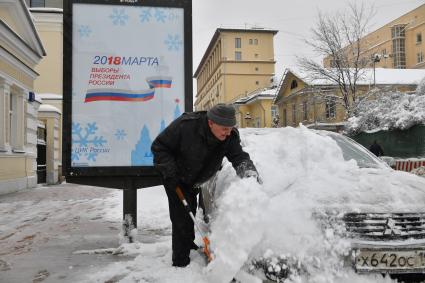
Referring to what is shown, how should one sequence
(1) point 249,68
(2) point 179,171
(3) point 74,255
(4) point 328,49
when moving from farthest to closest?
(1) point 249,68
(4) point 328,49
(3) point 74,255
(2) point 179,171

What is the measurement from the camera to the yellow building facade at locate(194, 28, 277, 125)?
86.0 m

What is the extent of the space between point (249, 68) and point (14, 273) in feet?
277

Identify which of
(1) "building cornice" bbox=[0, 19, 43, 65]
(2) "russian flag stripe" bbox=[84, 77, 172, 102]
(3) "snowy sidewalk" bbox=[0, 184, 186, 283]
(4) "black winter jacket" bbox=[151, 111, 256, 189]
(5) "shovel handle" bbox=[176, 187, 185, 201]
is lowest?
(3) "snowy sidewalk" bbox=[0, 184, 186, 283]

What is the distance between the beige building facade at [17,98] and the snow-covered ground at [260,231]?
8.17 meters

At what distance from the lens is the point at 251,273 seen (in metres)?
3.42

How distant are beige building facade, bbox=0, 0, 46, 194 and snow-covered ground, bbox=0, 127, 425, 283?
8173 millimetres

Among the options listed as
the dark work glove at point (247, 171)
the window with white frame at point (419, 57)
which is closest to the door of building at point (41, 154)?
the dark work glove at point (247, 171)

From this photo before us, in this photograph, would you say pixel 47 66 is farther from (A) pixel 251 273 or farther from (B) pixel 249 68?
(B) pixel 249 68

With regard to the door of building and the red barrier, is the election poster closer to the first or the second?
the red barrier

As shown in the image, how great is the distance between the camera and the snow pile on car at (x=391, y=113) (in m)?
19.2

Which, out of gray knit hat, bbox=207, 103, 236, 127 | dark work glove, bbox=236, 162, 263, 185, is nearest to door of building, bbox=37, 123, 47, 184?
dark work glove, bbox=236, 162, 263, 185

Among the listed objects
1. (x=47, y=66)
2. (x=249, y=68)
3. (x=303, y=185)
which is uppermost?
(x=249, y=68)

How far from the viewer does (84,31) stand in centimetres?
575

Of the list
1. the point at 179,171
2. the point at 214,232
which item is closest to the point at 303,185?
the point at 214,232
